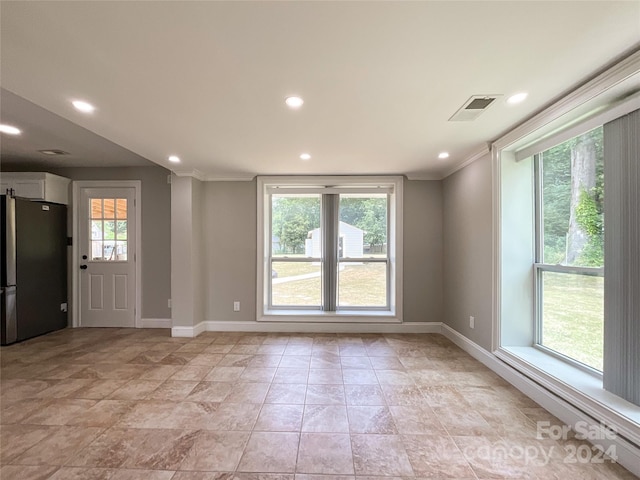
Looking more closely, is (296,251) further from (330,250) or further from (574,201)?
(574,201)

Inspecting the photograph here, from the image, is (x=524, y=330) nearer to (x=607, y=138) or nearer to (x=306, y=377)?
(x=607, y=138)

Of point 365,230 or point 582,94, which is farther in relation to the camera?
point 365,230

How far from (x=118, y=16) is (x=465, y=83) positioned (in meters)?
1.85

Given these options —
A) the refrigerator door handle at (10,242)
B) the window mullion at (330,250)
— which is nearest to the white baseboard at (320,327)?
the window mullion at (330,250)

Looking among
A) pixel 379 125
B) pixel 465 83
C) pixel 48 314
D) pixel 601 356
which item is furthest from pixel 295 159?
pixel 48 314

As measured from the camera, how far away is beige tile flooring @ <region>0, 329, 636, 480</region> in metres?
1.62

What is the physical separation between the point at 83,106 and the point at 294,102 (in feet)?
4.94

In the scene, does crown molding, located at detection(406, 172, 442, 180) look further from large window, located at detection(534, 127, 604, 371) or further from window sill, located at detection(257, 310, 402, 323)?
window sill, located at detection(257, 310, 402, 323)

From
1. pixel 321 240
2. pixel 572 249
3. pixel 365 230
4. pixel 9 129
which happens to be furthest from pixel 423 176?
pixel 9 129

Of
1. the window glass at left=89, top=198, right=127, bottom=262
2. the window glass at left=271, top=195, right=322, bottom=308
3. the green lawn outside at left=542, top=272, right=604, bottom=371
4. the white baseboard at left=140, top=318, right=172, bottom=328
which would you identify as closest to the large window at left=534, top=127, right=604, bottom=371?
the green lawn outside at left=542, top=272, right=604, bottom=371

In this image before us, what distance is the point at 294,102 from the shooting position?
199cm

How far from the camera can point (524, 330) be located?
2748 mm

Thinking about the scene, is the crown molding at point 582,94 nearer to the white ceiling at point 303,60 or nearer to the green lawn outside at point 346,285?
the white ceiling at point 303,60

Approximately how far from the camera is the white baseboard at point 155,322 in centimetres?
437
